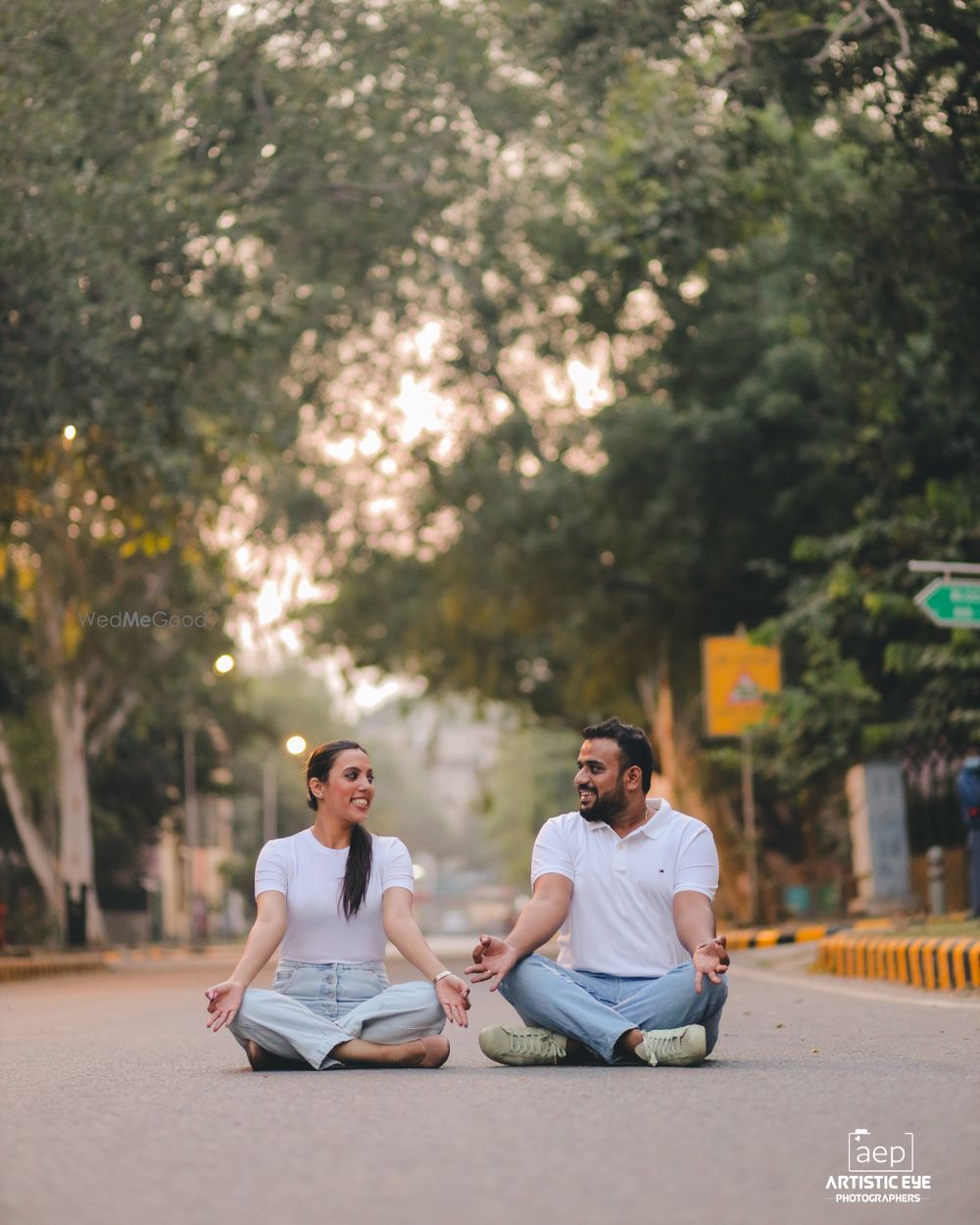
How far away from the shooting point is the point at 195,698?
48875mm

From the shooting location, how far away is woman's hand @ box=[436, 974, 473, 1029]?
7.88 meters

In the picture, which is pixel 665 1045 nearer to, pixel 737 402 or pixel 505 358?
pixel 737 402

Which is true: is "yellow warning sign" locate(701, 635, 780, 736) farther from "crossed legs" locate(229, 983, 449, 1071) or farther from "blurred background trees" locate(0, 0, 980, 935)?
"crossed legs" locate(229, 983, 449, 1071)

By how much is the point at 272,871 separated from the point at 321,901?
22 centimetres

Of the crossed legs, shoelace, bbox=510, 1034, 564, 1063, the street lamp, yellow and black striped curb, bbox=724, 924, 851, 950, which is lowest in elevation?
yellow and black striped curb, bbox=724, 924, 851, 950

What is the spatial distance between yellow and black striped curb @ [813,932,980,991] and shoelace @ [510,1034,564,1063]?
22.8 ft

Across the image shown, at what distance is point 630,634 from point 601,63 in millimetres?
16094

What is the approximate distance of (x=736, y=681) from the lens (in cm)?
2981

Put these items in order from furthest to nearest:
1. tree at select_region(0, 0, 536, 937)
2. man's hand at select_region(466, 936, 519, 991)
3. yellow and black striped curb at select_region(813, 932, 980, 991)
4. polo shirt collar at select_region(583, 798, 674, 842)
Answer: tree at select_region(0, 0, 536, 937)
yellow and black striped curb at select_region(813, 932, 980, 991)
polo shirt collar at select_region(583, 798, 674, 842)
man's hand at select_region(466, 936, 519, 991)

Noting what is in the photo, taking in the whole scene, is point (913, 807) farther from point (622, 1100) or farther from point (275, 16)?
point (622, 1100)

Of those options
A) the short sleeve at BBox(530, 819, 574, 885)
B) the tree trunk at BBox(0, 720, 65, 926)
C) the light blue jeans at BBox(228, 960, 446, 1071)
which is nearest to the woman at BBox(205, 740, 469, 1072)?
the light blue jeans at BBox(228, 960, 446, 1071)

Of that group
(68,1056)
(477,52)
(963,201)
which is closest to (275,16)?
(477,52)

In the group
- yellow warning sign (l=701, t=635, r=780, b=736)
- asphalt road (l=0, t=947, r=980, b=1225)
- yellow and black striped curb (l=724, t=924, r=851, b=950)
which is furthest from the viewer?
yellow warning sign (l=701, t=635, r=780, b=736)

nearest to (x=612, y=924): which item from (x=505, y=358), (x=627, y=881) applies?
(x=627, y=881)
